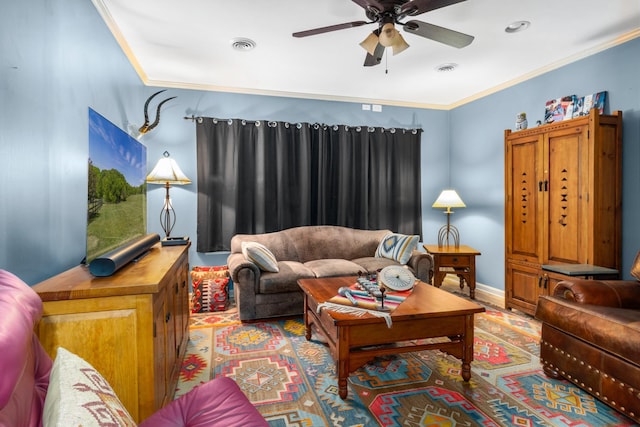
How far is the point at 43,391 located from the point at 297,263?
9.85 ft

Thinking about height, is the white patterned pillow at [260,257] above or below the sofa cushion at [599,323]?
above

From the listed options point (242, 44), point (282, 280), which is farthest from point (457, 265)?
point (242, 44)

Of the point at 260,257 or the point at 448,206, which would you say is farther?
the point at 448,206

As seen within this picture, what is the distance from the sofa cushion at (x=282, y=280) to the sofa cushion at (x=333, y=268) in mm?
130

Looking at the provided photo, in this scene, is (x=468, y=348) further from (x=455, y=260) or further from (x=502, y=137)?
(x=502, y=137)

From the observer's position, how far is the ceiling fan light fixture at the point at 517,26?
2699 millimetres

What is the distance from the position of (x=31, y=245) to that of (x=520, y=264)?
386cm

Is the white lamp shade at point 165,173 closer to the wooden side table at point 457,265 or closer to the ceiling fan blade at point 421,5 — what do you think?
the ceiling fan blade at point 421,5

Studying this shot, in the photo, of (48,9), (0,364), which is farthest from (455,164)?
(0,364)

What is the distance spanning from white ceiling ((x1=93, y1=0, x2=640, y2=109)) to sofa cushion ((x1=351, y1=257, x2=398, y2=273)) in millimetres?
2094

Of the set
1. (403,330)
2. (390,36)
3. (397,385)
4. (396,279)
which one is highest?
(390,36)

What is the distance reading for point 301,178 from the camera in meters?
4.41

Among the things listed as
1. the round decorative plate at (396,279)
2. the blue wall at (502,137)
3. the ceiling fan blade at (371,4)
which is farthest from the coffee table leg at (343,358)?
the blue wall at (502,137)

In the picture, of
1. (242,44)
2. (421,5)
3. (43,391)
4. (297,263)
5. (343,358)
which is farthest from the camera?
(297,263)
